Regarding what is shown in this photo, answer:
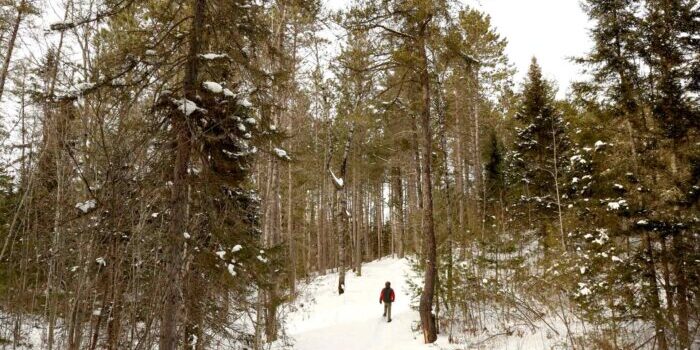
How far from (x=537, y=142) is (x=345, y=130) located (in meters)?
9.51

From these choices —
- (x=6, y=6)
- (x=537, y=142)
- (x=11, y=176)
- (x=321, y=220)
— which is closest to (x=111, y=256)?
(x=11, y=176)

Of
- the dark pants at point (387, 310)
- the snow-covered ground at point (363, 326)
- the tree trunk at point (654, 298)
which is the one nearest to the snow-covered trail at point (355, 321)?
the snow-covered ground at point (363, 326)

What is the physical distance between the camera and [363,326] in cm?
1345

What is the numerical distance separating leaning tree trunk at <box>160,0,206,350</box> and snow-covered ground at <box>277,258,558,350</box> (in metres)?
6.60

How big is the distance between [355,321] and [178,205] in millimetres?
10348

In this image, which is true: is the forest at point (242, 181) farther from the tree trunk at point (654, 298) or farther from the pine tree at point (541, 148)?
the pine tree at point (541, 148)

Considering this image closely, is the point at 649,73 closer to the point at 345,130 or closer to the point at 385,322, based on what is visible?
the point at 385,322

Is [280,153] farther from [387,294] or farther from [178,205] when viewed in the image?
[387,294]

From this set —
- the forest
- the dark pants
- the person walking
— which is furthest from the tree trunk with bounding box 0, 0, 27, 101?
the dark pants

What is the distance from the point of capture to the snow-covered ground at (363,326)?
1038cm

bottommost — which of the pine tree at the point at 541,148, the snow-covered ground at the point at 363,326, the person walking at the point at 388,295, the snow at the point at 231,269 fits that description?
the snow-covered ground at the point at 363,326

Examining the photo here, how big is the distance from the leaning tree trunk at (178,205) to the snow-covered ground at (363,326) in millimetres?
6600

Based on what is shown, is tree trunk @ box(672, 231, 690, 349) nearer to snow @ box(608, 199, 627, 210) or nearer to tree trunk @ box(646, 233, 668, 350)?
tree trunk @ box(646, 233, 668, 350)

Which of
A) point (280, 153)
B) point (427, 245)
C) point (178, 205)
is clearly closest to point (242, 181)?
point (280, 153)
